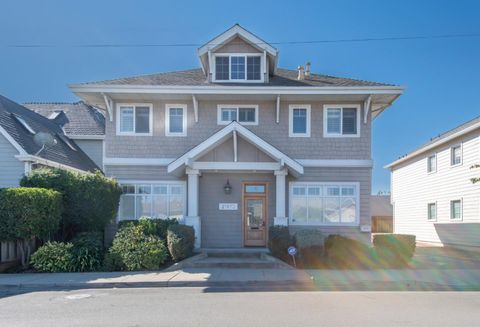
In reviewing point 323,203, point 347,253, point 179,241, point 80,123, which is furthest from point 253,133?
point 80,123

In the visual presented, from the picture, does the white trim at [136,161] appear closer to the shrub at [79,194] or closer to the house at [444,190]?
the shrub at [79,194]

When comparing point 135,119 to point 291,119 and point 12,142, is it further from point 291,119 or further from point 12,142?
point 291,119

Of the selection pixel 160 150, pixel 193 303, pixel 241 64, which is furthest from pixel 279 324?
pixel 241 64

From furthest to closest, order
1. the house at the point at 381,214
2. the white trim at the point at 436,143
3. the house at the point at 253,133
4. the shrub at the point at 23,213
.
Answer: the house at the point at 381,214 < the white trim at the point at 436,143 < the house at the point at 253,133 < the shrub at the point at 23,213

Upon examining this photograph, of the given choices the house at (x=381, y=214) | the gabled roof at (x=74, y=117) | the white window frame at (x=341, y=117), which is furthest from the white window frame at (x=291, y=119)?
the house at (x=381, y=214)

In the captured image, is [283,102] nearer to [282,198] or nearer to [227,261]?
[282,198]

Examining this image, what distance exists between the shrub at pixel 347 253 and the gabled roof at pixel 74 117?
1442 centimetres

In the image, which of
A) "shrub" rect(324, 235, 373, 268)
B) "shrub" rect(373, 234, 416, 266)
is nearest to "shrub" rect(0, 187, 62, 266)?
"shrub" rect(324, 235, 373, 268)

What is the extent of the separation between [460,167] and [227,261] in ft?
40.9

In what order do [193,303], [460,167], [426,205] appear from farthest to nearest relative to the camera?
[426,205] < [460,167] < [193,303]

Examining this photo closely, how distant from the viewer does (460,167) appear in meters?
A: 18.5

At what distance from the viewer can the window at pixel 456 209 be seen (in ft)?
61.9

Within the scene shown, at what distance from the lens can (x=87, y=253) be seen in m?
12.1

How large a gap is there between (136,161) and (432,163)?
1604 cm
